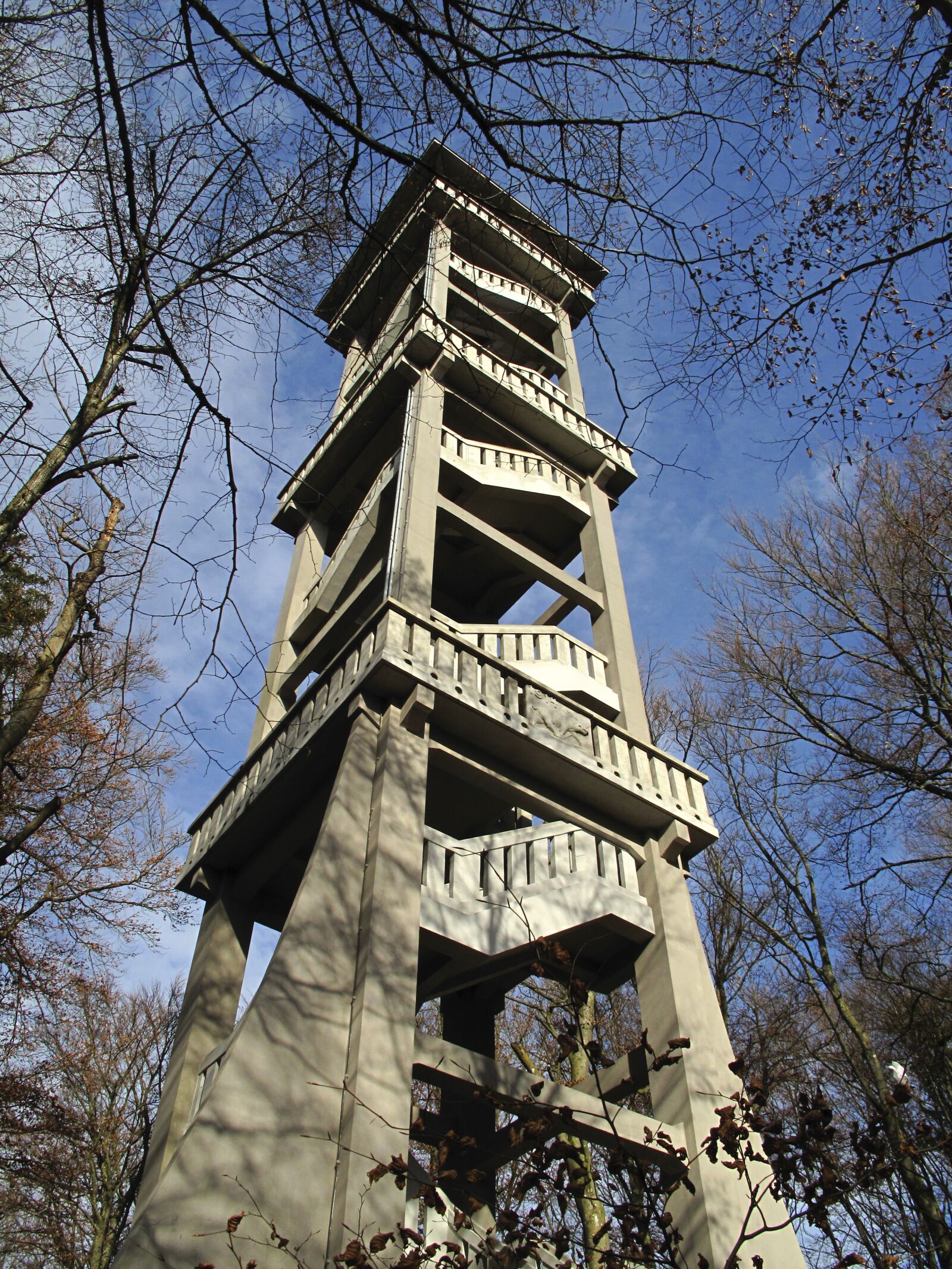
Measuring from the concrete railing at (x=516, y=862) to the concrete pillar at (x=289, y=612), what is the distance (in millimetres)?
3993

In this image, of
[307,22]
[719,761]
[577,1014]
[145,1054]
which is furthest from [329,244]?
[145,1054]

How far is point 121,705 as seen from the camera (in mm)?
4996

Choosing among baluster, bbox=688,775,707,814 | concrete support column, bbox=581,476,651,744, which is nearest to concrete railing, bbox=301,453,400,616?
concrete support column, bbox=581,476,651,744

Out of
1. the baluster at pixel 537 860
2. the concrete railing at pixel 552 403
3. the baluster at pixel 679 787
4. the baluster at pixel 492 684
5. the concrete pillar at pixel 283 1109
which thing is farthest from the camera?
the concrete railing at pixel 552 403

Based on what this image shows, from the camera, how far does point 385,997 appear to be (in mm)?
6742

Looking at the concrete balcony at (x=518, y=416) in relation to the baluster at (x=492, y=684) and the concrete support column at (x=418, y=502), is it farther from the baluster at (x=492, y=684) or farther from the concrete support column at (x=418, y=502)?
the baluster at (x=492, y=684)

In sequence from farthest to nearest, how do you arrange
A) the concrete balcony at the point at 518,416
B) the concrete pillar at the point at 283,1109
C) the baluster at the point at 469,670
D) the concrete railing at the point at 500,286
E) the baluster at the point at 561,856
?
the concrete railing at the point at 500,286, the concrete balcony at the point at 518,416, the baluster at the point at 469,670, the baluster at the point at 561,856, the concrete pillar at the point at 283,1109

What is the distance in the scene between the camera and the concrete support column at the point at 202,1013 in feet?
27.3

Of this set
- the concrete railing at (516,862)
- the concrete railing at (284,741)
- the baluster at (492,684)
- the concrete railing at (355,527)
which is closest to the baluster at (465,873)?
the concrete railing at (516,862)

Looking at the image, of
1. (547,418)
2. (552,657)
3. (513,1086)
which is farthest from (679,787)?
(547,418)

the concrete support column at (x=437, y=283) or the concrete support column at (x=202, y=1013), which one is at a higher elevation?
the concrete support column at (x=437, y=283)

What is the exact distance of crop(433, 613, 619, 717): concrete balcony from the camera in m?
10.6

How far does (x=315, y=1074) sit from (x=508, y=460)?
913 centimetres

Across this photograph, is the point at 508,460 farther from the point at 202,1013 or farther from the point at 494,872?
the point at 202,1013
